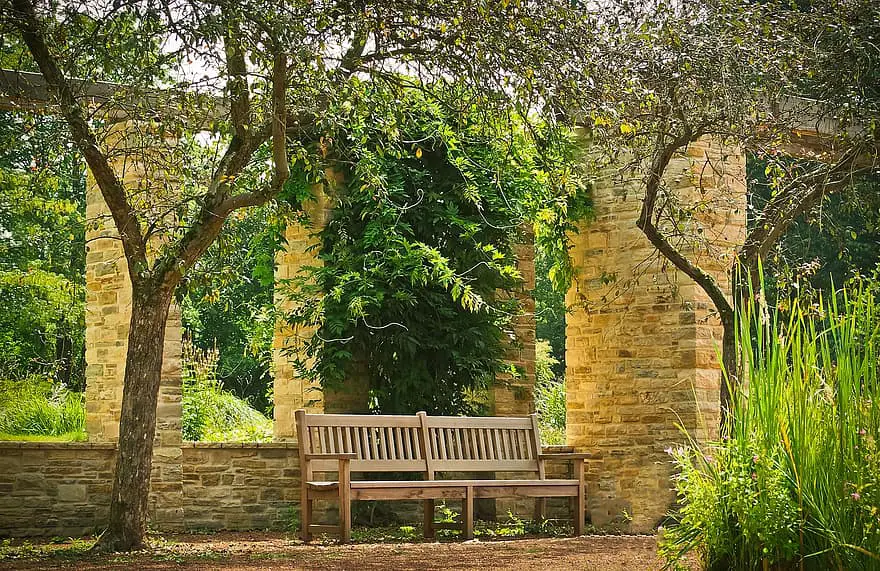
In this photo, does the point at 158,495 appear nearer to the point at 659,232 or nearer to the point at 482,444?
the point at 482,444

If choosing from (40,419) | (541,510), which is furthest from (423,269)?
(40,419)

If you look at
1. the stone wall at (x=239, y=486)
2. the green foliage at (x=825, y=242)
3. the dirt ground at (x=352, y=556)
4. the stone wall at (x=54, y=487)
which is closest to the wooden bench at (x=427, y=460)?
the dirt ground at (x=352, y=556)

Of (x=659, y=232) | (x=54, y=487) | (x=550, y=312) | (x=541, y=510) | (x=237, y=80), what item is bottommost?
(x=541, y=510)

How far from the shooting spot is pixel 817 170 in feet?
27.4

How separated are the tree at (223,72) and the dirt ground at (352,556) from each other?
48 centimetres

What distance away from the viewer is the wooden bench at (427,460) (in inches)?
270

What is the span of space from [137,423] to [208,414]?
4586mm

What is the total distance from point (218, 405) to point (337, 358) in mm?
3300

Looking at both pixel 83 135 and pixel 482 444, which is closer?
pixel 83 135

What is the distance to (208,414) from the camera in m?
10.9

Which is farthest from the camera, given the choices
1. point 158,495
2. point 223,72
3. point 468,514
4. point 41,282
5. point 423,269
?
point 41,282

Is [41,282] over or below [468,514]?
over

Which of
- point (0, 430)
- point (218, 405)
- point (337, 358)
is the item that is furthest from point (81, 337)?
point (337, 358)

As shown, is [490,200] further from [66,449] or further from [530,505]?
[66,449]
